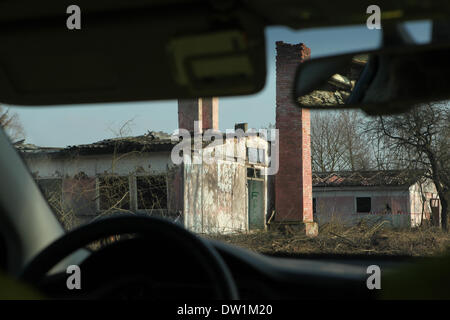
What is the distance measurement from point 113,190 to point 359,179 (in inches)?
693

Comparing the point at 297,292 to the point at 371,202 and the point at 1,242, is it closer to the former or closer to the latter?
the point at 1,242

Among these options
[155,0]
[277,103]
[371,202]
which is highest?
[277,103]

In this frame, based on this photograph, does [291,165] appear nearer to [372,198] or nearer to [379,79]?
[372,198]

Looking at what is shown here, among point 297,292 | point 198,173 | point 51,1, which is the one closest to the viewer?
point 51,1

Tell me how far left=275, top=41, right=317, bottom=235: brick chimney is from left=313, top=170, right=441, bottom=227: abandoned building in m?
4.25

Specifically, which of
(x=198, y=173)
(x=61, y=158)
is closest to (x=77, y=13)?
(x=61, y=158)

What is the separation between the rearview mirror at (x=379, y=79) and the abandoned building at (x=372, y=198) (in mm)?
22347

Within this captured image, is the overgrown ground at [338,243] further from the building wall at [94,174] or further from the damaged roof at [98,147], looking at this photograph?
the damaged roof at [98,147]

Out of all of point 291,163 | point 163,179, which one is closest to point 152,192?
point 163,179

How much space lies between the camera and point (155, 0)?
1434 millimetres

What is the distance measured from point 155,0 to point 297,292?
90 centimetres

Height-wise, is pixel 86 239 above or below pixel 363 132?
below

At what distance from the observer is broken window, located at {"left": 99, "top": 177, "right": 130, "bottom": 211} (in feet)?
32.3
